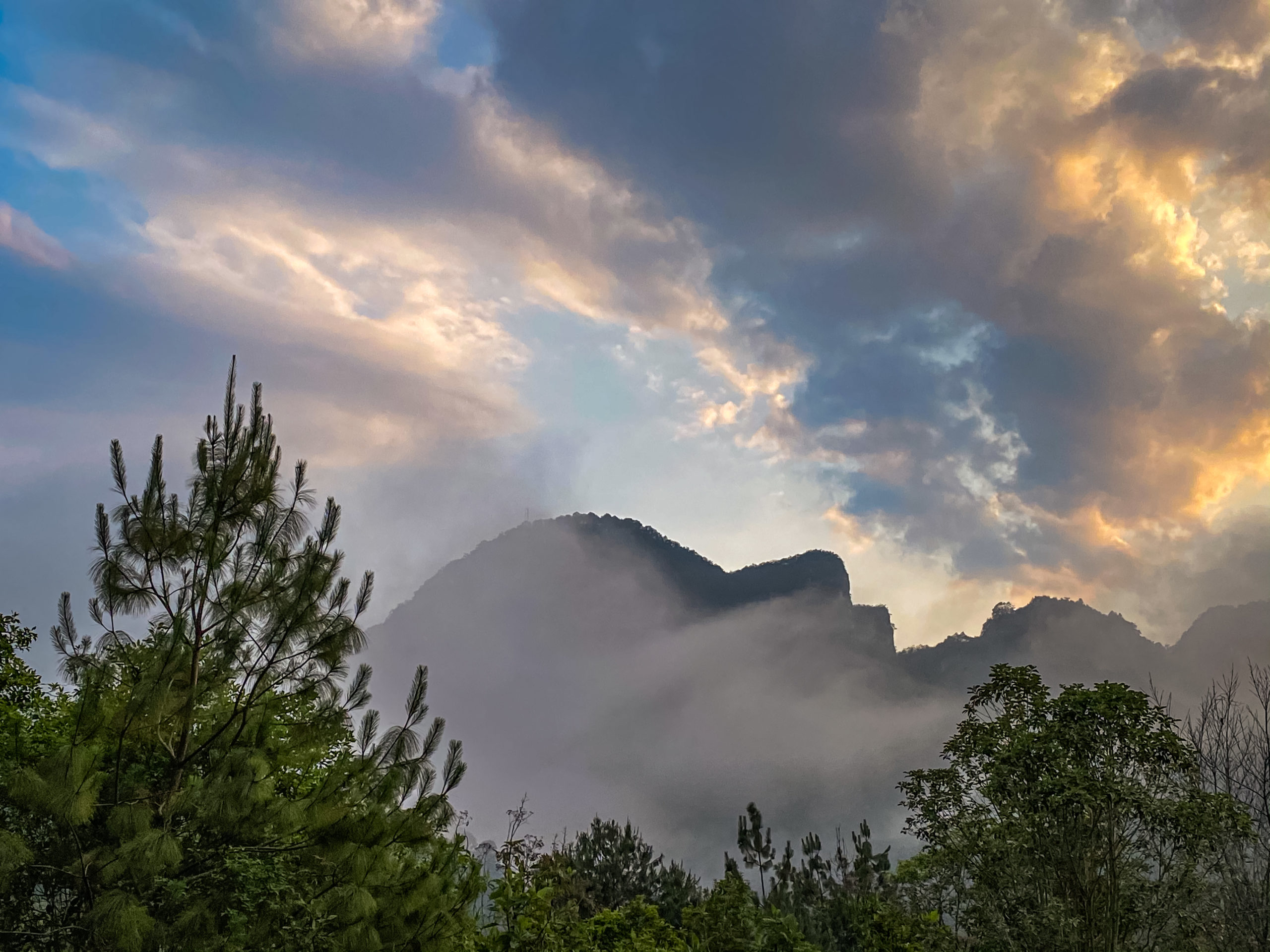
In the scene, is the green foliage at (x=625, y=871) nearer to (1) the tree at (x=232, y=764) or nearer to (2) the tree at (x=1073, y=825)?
(2) the tree at (x=1073, y=825)

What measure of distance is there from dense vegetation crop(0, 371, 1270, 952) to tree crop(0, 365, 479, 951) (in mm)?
20

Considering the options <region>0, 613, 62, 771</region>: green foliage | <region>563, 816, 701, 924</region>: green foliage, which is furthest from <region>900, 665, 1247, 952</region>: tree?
<region>563, 816, 701, 924</region>: green foliage

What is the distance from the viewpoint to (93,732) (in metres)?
5.52

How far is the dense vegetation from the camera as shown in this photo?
559cm

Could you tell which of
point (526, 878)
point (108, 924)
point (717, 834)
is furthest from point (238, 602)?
point (717, 834)

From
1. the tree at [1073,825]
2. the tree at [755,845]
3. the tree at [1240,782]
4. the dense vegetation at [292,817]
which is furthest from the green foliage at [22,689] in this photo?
the tree at [755,845]

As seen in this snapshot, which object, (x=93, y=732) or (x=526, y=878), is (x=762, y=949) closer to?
(x=526, y=878)

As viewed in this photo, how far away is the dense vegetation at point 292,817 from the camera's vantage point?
18.3 feet

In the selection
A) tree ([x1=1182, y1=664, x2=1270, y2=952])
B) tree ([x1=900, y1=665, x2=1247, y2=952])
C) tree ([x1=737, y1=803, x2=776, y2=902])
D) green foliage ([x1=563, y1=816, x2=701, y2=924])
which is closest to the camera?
tree ([x1=1182, y1=664, x2=1270, y2=952])

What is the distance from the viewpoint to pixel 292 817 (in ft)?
19.1

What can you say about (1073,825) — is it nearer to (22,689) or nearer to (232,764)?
(232,764)

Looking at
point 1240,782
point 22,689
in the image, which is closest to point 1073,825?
point 1240,782

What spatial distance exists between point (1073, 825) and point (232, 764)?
1030 centimetres

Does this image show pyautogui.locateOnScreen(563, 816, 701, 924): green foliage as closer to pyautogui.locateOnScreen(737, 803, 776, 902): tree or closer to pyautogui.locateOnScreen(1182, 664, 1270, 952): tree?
pyautogui.locateOnScreen(737, 803, 776, 902): tree
